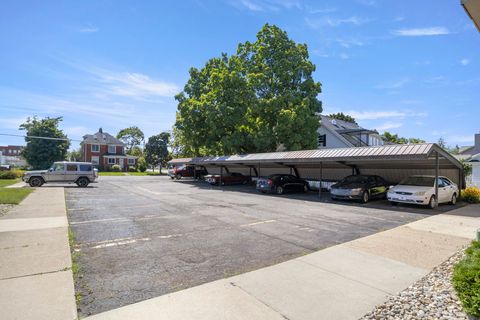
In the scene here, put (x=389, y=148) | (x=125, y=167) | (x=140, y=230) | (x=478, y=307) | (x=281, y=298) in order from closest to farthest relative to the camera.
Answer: (x=478, y=307) < (x=281, y=298) < (x=140, y=230) < (x=389, y=148) < (x=125, y=167)

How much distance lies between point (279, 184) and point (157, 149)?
1770 inches

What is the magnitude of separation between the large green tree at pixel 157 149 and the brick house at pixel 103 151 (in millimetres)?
3765

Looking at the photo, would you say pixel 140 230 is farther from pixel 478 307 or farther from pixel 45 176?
pixel 45 176

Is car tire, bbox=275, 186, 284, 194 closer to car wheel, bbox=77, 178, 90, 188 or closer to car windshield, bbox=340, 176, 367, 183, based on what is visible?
car windshield, bbox=340, 176, 367, 183

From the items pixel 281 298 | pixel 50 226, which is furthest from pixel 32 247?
pixel 281 298

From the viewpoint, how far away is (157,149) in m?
59.6

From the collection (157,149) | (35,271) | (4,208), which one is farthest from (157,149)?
(35,271)

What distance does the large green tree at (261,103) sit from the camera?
1008 inches

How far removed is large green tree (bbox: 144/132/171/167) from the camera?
59625mm

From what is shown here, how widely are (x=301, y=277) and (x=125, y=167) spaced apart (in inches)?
2321

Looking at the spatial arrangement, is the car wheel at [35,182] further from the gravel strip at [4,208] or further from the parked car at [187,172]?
the parked car at [187,172]

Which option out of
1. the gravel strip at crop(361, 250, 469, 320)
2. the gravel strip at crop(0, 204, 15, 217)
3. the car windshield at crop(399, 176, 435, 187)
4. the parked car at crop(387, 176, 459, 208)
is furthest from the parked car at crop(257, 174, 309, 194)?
the gravel strip at crop(361, 250, 469, 320)

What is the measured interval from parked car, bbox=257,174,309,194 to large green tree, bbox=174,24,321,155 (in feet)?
17.2

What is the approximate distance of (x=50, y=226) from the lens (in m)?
8.59
